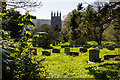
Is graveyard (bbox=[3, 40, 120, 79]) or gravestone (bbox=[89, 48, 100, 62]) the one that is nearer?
graveyard (bbox=[3, 40, 120, 79])

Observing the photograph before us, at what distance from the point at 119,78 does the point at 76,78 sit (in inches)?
68.9

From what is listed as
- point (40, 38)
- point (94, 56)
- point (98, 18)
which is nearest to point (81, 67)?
point (94, 56)

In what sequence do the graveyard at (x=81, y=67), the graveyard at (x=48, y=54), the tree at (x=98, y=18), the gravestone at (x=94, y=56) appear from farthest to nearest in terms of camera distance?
1. the gravestone at (x=94, y=56)
2. the tree at (x=98, y=18)
3. the graveyard at (x=81, y=67)
4. the graveyard at (x=48, y=54)

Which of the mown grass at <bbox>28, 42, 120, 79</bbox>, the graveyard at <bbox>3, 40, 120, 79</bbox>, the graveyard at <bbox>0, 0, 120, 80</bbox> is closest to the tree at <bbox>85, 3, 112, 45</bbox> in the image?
the graveyard at <bbox>0, 0, 120, 80</bbox>

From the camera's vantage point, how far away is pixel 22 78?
3.90 m

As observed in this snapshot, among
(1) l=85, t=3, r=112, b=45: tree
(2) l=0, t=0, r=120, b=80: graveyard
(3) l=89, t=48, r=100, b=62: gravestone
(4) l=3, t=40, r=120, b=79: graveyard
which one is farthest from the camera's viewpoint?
(3) l=89, t=48, r=100, b=62: gravestone

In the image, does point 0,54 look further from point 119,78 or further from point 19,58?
point 119,78

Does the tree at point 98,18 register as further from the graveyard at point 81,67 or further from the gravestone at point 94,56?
the graveyard at point 81,67

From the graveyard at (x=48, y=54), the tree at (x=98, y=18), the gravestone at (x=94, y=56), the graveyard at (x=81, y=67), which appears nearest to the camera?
the graveyard at (x=48, y=54)

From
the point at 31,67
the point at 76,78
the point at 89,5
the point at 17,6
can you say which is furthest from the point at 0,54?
the point at 89,5

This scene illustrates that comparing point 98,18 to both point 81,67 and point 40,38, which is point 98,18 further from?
point 40,38

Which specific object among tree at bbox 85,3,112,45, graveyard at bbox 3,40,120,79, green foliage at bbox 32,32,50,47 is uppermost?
tree at bbox 85,3,112,45

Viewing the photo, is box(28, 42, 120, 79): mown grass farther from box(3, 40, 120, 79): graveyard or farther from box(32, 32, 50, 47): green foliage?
box(32, 32, 50, 47): green foliage

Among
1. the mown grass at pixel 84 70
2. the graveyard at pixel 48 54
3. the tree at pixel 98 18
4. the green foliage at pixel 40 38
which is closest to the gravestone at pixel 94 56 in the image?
the graveyard at pixel 48 54
